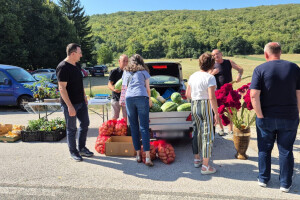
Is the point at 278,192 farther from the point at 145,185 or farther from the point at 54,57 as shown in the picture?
the point at 54,57

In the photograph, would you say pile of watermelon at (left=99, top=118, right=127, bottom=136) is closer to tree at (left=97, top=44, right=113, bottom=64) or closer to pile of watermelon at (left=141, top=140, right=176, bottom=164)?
pile of watermelon at (left=141, top=140, right=176, bottom=164)

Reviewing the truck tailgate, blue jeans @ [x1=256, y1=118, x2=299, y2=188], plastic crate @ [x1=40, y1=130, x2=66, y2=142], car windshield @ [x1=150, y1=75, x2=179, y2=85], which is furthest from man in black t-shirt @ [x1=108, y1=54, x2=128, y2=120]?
blue jeans @ [x1=256, y1=118, x2=299, y2=188]

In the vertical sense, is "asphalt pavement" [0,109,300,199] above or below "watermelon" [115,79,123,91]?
below

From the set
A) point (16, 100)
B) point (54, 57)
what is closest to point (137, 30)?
point (54, 57)

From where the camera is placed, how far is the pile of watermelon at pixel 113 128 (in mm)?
5875

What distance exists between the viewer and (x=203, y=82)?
4.32 meters

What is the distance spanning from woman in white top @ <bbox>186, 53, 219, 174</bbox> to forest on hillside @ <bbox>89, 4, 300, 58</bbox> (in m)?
71.0

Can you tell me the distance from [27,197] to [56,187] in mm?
425

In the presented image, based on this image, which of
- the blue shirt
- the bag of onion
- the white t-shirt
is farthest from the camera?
the bag of onion

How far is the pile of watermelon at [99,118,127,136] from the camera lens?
588 centimetres

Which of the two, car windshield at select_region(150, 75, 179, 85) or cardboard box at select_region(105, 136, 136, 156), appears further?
car windshield at select_region(150, 75, 179, 85)

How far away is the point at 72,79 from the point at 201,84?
89.5 inches

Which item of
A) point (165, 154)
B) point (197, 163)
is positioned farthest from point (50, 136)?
point (197, 163)

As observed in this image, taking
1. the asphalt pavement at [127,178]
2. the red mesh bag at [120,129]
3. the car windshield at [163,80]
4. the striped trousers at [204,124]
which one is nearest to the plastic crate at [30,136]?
the asphalt pavement at [127,178]
